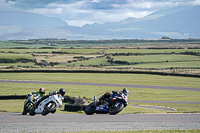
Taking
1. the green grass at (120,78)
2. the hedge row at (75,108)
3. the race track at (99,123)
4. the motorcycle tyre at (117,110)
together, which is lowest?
the green grass at (120,78)

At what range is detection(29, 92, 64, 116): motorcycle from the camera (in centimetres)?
1548

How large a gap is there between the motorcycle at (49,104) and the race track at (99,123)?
15.2ft

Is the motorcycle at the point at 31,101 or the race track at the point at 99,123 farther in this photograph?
the race track at the point at 99,123

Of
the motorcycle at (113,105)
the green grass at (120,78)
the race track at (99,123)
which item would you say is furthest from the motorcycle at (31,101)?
the green grass at (120,78)

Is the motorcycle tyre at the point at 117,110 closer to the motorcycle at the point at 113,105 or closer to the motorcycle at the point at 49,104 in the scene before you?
the motorcycle at the point at 113,105

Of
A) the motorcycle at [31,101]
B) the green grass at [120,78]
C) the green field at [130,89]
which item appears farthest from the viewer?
the green grass at [120,78]

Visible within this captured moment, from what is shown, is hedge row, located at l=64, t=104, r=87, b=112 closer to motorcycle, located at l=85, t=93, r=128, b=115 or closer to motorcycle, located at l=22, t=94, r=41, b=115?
motorcycle, located at l=22, t=94, r=41, b=115

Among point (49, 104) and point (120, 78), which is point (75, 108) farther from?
point (120, 78)

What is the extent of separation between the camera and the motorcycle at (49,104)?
1548cm

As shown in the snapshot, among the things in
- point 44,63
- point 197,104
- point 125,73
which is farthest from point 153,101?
point 44,63

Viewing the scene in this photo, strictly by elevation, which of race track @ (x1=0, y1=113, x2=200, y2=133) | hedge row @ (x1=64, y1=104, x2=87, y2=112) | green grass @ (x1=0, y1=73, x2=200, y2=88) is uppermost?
race track @ (x1=0, y1=113, x2=200, y2=133)

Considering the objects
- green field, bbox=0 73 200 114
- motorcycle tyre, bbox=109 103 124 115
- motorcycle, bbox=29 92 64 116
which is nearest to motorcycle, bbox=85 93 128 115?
motorcycle tyre, bbox=109 103 124 115

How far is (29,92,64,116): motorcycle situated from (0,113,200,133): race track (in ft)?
15.2

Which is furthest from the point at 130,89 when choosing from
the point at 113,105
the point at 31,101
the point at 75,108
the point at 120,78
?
the point at 113,105
